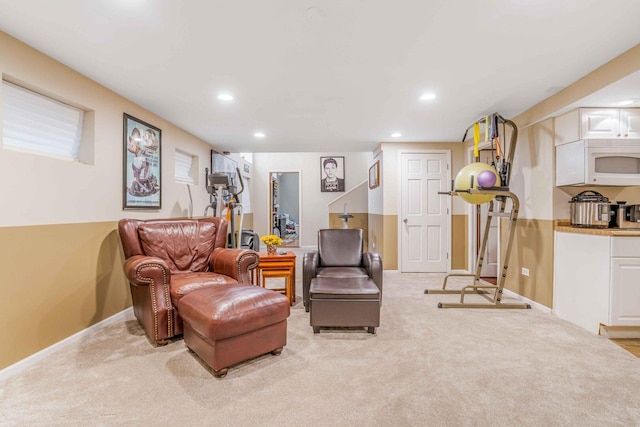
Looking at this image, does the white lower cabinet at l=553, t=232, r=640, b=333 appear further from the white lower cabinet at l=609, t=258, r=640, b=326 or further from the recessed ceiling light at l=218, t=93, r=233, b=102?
the recessed ceiling light at l=218, t=93, r=233, b=102

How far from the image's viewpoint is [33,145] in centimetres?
230

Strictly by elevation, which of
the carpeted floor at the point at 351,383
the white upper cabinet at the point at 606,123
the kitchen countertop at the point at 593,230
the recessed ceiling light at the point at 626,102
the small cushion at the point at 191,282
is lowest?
the carpeted floor at the point at 351,383

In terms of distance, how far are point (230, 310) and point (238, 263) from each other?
849 mm

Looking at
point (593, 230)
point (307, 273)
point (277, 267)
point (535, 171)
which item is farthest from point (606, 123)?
point (277, 267)

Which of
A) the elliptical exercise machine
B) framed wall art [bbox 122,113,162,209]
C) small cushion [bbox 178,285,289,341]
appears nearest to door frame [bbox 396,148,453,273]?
the elliptical exercise machine

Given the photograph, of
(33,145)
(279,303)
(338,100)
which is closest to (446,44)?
(338,100)

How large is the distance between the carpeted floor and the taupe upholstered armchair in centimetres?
60

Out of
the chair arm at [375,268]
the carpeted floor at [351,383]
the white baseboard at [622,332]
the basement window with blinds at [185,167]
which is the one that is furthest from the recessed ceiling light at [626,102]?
the basement window with blinds at [185,167]

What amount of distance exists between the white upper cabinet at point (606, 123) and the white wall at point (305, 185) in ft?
18.4

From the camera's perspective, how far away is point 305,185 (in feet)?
27.8

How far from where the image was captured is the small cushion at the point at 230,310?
1938 mm

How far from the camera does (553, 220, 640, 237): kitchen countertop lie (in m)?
2.53

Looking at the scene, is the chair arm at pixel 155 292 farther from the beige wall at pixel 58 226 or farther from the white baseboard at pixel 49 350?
the white baseboard at pixel 49 350

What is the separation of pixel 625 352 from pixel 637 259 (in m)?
0.79
